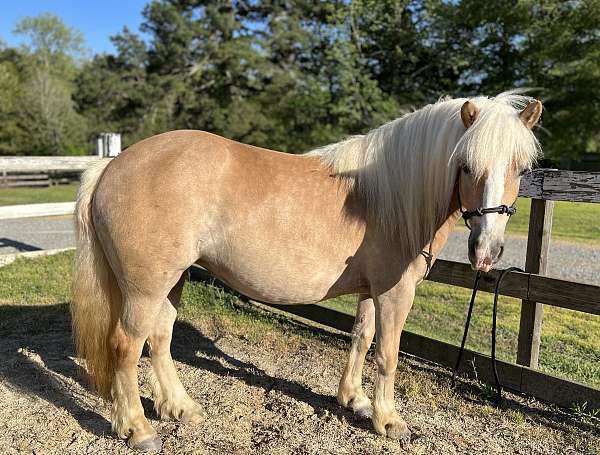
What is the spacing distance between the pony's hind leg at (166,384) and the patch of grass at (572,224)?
377 inches

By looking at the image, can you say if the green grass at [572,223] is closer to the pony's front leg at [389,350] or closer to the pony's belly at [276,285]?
the pony's front leg at [389,350]

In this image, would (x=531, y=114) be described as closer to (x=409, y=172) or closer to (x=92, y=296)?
(x=409, y=172)

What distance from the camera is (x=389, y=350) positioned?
2900 millimetres

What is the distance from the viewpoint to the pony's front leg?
2.83 meters

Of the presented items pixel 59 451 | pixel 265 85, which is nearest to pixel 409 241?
pixel 59 451

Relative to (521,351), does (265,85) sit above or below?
above

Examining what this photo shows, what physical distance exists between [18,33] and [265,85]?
95.7 ft

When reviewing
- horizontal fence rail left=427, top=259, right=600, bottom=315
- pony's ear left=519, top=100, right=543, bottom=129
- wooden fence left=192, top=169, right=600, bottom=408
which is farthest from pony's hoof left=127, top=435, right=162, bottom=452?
pony's ear left=519, top=100, right=543, bottom=129

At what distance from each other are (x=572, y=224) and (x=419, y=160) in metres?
12.3

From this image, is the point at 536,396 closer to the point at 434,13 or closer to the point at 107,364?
the point at 107,364

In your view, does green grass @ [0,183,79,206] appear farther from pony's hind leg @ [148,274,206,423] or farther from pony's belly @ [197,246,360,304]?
pony's belly @ [197,246,360,304]

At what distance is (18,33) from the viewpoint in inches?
1570

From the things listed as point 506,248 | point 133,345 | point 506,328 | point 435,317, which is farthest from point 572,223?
point 133,345

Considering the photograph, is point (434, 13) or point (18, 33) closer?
point (434, 13)
